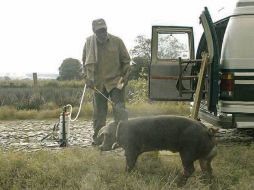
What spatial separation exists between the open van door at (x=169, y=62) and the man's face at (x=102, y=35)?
1910mm

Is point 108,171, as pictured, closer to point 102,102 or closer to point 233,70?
point 102,102

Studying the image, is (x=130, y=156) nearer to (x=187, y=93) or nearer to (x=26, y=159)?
(x=26, y=159)

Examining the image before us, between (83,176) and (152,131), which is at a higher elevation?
(152,131)

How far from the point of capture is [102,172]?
19.0 feet

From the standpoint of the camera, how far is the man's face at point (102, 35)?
7098mm

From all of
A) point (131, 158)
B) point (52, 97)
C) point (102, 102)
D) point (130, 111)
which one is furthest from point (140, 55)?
point (131, 158)

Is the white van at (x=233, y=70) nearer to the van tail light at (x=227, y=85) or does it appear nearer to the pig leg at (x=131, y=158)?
the van tail light at (x=227, y=85)

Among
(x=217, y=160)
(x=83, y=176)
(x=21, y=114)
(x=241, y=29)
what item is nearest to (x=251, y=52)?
(x=241, y=29)

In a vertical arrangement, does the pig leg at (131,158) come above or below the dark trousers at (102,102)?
below

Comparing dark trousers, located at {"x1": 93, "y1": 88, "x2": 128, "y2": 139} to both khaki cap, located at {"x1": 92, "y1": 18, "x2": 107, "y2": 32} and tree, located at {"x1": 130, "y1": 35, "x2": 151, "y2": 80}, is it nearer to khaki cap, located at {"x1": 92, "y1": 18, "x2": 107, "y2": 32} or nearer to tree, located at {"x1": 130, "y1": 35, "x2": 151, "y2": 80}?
khaki cap, located at {"x1": 92, "y1": 18, "x2": 107, "y2": 32}

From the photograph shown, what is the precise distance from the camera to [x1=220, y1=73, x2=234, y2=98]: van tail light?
7.16 m

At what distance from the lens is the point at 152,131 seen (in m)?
5.71

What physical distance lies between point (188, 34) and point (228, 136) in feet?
7.52

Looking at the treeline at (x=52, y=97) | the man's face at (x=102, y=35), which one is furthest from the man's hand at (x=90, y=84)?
the treeline at (x=52, y=97)
